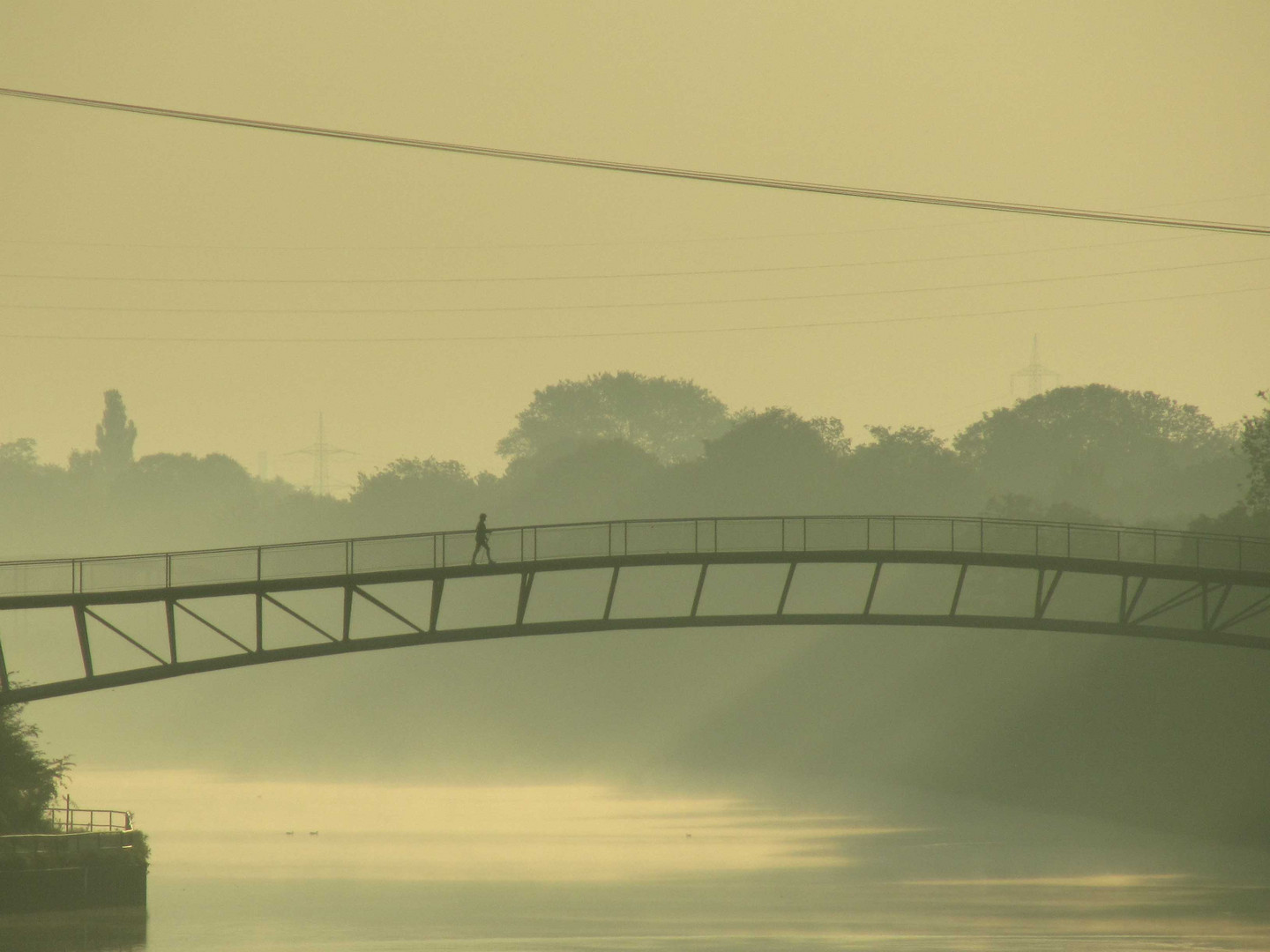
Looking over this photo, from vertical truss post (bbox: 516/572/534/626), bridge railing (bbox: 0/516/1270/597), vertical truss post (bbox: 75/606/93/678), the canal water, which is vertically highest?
bridge railing (bbox: 0/516/1270/597)

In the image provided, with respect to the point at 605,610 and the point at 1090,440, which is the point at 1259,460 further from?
the point at 1090,440

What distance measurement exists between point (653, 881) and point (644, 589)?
84779mm

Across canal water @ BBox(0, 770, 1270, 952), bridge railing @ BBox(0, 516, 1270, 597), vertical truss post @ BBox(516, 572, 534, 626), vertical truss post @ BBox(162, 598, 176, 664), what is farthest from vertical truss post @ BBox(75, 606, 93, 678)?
vertical truss post @ BBox(516, 572, 534, 626)

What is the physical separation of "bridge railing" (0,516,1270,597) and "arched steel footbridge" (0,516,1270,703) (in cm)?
37

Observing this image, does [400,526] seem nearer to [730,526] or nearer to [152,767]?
[730,526]

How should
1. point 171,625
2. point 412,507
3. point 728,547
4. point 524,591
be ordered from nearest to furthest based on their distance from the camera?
point 171,625, point 524,591, point 728,547, point 412,507

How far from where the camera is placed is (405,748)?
139875mm

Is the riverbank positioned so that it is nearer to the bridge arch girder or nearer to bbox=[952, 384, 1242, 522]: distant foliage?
the bridge arch girder

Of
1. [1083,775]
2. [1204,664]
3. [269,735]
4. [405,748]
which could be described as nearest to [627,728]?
[405,748]

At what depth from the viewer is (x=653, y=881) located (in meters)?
67.5

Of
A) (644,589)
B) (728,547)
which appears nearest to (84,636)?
(644,589)

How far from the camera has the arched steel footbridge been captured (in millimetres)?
56625

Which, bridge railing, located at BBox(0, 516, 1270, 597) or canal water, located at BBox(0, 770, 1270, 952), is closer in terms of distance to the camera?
canal water, located at BBox(0, 770, 1270, 952)

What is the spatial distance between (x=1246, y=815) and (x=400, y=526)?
12775 centimetres
